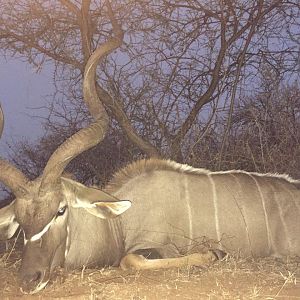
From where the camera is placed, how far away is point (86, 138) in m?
3.24

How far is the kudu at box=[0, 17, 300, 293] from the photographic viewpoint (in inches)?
121

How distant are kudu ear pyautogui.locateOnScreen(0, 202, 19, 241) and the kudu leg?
0.53 metres

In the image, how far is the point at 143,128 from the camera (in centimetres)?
575

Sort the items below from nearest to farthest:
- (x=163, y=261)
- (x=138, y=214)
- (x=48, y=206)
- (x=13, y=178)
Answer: (x=48, y=206)
(x=13, y=178)
(x=163, y=261)
(x=138, y=214)

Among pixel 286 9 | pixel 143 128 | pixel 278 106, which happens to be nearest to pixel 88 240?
pixel 143 128

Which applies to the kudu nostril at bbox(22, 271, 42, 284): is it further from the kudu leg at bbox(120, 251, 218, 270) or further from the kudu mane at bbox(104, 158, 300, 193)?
the kudu mane at bbox(104, 158, 300, 193)

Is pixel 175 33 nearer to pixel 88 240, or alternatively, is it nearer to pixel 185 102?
pixel 185 102

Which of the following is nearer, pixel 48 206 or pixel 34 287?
pixel 34 287

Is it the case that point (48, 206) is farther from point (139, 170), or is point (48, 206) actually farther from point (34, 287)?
point (139, 170)

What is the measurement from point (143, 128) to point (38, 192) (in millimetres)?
2707

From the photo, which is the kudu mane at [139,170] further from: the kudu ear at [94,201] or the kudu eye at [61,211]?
the kudu eye at [61,211]

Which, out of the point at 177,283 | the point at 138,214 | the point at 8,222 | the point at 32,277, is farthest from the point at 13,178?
the point at 177,283

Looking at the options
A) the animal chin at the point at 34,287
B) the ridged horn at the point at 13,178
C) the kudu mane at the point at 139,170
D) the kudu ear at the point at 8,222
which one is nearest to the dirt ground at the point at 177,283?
the animal chin at the point at 34,287

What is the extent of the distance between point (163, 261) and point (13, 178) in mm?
783
